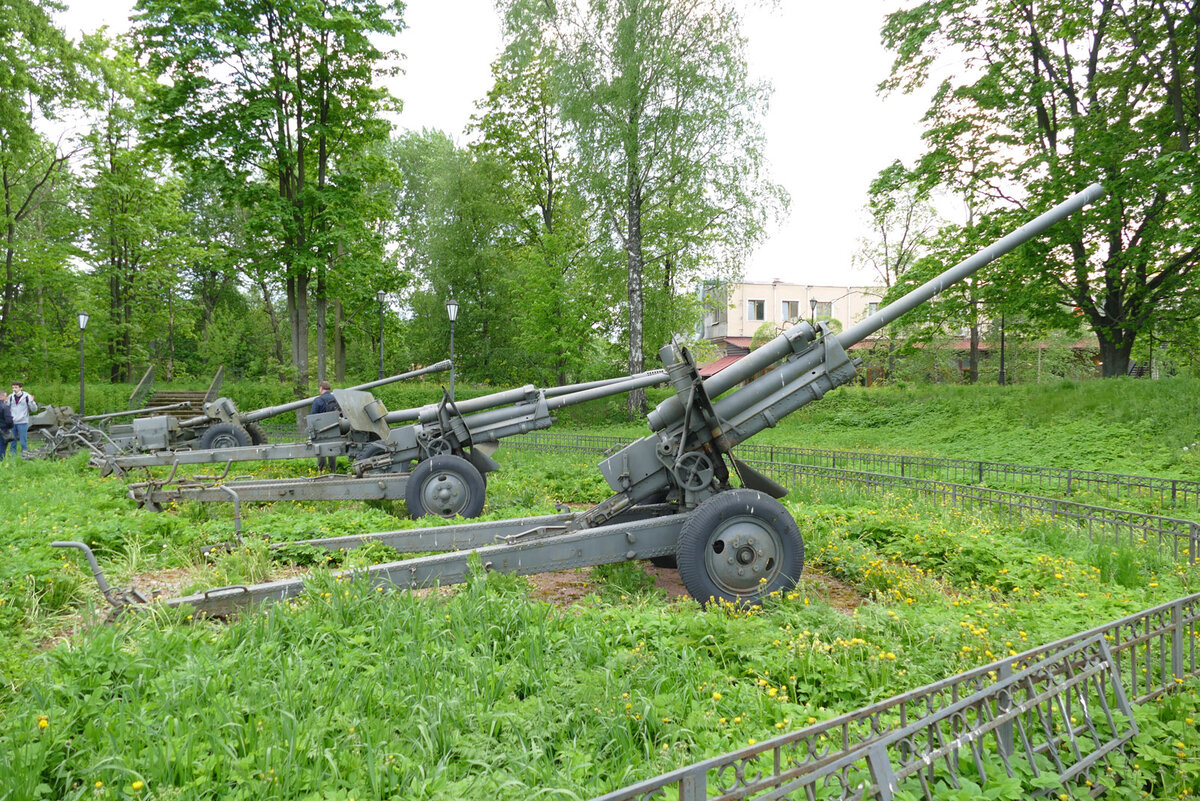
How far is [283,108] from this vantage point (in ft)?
59.8

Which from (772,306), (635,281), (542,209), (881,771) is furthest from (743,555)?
(772,306)

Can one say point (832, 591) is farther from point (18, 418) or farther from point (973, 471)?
point (18, 418)

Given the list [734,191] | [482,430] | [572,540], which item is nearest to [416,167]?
[734,191]

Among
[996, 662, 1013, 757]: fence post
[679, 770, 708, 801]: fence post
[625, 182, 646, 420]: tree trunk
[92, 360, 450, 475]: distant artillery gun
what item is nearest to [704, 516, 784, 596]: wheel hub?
[996, 662, 1013, 757]: fence post

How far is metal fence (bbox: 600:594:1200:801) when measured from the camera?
1.94 meters

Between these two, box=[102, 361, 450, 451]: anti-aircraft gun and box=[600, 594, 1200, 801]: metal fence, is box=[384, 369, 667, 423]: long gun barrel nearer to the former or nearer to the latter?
box=[102, 361, 450, 451]: anti-aircraft gun

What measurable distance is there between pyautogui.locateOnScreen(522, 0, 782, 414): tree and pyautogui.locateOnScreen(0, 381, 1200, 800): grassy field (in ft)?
50.5

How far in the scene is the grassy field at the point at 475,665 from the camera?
2512mm

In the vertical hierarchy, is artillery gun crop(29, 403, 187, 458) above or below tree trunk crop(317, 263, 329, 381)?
below

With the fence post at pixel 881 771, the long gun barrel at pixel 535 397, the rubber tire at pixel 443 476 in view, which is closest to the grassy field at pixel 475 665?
the fence post at pixel 881 771

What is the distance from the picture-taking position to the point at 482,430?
8.23 metres

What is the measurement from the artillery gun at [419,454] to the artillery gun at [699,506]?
135 centimetres

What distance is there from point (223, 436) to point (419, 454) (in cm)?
600

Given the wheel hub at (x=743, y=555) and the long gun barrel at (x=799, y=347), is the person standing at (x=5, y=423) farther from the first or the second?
the wheel hub at (x=743, y=555)
